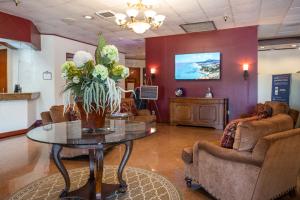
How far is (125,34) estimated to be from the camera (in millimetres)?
7254

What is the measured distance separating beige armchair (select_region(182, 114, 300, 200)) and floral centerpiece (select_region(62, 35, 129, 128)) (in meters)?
1.12

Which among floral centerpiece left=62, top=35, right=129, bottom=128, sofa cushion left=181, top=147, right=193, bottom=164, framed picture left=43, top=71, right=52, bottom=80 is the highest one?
framed picture left=43, top=71, right=52, bottom=80

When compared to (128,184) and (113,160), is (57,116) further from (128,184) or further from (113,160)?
(128,184)

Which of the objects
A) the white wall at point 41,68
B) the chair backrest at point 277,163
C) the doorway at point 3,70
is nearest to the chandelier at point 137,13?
the chair backrest at point 277,163

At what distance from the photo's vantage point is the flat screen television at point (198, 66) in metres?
6.85

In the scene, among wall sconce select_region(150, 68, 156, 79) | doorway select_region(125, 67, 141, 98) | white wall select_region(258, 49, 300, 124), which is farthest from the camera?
doorway select_region(125, 67, 141, 98)

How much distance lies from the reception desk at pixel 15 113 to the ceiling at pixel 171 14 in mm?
1906

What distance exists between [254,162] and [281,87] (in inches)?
240

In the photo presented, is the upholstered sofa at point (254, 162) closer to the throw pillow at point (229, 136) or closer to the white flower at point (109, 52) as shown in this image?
the throw pillow at point (229, 136)

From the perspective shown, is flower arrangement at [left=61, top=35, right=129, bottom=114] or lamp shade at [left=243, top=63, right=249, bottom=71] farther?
lamp shade at [left=243, top=63, right=249, bottom=71]

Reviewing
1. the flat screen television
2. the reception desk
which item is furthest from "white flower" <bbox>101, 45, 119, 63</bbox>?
the flat screen television

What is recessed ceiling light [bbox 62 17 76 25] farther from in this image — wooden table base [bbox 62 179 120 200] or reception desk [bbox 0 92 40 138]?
wooden table base [bbox 62 179 120 200]

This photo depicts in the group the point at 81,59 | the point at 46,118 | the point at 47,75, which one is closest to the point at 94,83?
the point at 81,59

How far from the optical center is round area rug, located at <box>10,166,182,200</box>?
8.54ft
